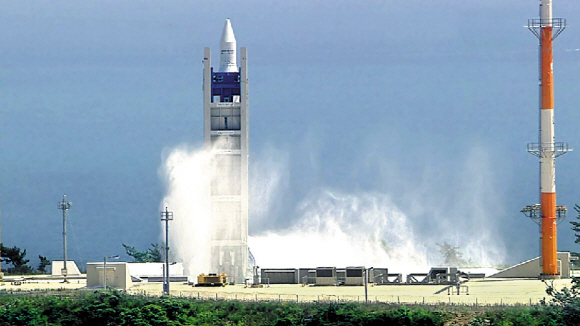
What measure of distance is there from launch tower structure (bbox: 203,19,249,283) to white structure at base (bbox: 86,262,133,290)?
→ 1117 cm

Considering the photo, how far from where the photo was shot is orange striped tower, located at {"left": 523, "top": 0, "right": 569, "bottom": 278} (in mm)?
91062

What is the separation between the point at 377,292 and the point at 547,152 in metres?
15.6

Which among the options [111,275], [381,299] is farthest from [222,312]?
[111,275]

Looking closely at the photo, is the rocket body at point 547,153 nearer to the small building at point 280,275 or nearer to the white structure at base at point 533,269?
the white structure at base at point 533,269

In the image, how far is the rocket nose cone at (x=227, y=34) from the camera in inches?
4117

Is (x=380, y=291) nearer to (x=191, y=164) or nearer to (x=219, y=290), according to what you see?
(x=219, y=290)

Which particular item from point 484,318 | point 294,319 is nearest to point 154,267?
point 294,319

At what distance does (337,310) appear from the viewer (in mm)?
77250

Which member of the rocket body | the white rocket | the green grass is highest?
the white rocket

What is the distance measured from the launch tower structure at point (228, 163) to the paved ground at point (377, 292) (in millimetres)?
6939

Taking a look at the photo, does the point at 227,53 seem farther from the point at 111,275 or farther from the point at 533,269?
the point at 533,269

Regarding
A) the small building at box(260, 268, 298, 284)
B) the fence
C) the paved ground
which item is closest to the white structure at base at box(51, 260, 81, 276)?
the paved ground

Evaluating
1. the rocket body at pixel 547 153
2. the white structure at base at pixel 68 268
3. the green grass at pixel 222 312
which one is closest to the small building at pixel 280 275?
the green grass at pixel 222 312

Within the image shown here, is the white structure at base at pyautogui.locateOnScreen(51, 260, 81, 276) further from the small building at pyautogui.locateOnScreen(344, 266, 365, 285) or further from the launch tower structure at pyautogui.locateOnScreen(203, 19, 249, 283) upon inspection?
the small building at pyautogui.locateOnScreen(344, 266, 365, 285)
